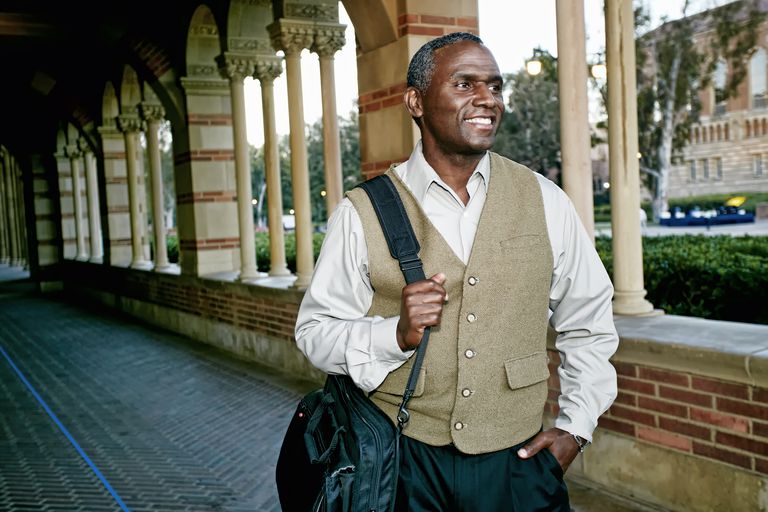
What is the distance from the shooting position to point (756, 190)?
1741 inches

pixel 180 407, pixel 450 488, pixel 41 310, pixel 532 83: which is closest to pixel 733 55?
pixel 532 83

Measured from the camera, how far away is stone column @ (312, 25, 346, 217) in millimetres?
6574

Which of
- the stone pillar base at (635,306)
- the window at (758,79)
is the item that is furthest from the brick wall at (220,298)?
the window at (758,79)

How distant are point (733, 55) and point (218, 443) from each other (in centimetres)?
2620

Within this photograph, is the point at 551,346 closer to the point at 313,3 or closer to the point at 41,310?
the point at 313,3

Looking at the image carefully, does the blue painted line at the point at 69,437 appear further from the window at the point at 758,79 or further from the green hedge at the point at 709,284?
the window at the point at 758,79

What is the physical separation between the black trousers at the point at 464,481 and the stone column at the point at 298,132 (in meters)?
5.09

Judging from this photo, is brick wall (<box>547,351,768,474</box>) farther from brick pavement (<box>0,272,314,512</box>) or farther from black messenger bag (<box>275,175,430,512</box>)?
black messenger bag (<box>275,175,430,512</box>)

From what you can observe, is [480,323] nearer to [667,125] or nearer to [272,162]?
[272,162]

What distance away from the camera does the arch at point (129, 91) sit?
11.5m

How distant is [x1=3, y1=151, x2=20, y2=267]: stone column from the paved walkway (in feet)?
61.7

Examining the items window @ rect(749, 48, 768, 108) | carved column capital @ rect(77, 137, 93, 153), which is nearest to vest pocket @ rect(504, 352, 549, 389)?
carved column capital @ rect(77, 137, 93, 153)

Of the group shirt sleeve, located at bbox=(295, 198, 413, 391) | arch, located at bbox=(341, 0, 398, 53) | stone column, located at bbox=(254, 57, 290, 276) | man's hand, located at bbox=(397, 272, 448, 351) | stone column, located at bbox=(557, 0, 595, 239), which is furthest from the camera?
stone column, located at bbox=(254, 57, 290, 276)

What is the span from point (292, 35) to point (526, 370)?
562 centimetres
